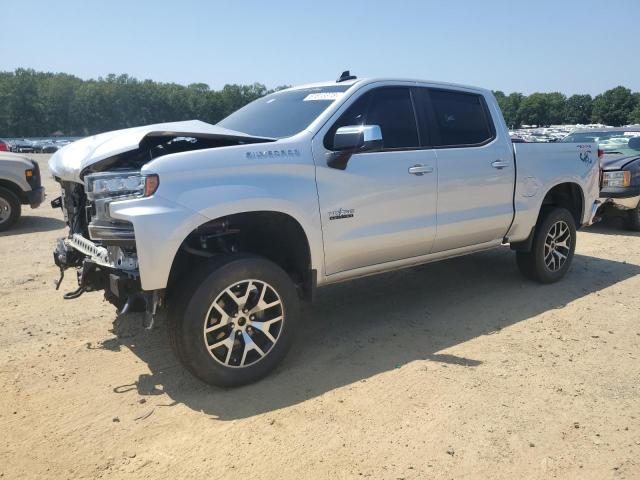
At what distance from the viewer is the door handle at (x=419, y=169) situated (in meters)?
4.42

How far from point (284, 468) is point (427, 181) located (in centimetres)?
266

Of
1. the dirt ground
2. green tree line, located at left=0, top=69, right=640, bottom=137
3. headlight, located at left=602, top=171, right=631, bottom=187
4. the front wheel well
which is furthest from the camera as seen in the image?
green tree line, located at left=0, top=69, right=640, bottom=137

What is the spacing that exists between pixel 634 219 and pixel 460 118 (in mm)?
5782

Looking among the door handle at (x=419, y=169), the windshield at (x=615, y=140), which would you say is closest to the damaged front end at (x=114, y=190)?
the door handle at (x=419, y=169)

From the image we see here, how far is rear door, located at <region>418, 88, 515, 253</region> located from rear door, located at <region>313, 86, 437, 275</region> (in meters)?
0.18

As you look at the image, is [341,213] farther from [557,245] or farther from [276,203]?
[557,245]

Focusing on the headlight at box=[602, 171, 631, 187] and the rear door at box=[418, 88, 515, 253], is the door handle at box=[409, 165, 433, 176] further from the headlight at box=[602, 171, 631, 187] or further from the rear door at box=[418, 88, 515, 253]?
the headlight at box=[602, 171, 631, 187]

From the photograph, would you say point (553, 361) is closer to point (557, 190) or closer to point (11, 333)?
point (557, 190)

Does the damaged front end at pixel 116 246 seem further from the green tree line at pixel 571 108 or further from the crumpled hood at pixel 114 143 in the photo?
the green tree line at pixel 571 108

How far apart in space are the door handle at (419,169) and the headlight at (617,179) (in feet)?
18.1

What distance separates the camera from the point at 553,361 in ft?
13.1

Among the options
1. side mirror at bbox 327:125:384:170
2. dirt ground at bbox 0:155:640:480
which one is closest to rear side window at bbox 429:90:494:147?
side mirror at bbox 327:125:384:170

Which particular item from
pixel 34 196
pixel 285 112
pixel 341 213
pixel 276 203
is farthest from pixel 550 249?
pixel 34 196

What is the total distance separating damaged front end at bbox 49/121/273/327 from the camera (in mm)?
3332
